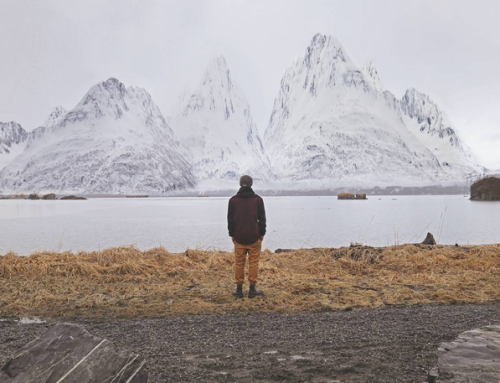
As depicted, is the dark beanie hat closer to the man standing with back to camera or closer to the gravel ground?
the man standing with back to camera

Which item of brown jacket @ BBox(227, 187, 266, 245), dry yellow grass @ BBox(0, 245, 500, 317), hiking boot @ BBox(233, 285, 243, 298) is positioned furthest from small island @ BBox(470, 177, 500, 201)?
hiking boot @ BBox(233, 285, 243, 298)

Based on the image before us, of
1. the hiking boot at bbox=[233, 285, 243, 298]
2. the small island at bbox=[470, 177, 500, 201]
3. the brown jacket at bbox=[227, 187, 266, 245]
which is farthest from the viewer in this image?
the small island at bbox=[470, 177, 500, 201]

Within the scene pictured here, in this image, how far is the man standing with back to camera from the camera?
25.9 feet

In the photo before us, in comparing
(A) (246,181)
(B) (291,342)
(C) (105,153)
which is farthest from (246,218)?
(C) (105,153)

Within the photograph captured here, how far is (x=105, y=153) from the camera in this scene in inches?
6201

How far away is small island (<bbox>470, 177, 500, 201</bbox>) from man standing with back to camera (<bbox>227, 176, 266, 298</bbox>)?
77.7 meters

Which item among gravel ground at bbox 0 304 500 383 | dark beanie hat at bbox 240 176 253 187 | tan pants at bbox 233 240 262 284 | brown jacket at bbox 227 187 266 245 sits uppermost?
dark beanie hat at bbox 240 176 253 187

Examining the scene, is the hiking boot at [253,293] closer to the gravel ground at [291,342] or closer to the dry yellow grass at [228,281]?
the dry yellow grass at [228,281]

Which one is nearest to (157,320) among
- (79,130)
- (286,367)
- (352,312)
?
(286,367)

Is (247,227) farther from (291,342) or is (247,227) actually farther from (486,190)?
(486,190)

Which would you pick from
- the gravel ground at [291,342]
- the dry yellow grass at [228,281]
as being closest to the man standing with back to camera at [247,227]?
the dry yellow grass at [228,281]

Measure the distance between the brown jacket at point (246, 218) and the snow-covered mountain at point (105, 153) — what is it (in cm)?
15256

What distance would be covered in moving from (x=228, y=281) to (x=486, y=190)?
80301mm

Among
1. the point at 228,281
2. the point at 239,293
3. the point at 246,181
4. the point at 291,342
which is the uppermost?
the point at 246,181
